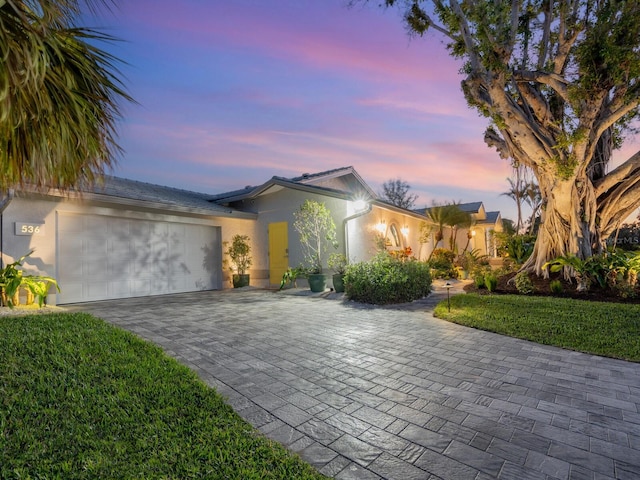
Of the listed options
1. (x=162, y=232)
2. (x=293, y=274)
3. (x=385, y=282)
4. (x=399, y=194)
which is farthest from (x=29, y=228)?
(x=399, y=194)

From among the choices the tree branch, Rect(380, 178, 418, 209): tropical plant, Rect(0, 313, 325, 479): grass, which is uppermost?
Rect(380, 178, 418, 209): tropical plant

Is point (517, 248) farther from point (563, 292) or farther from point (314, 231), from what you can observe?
point (314, 231)

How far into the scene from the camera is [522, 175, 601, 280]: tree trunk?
24.9 feet

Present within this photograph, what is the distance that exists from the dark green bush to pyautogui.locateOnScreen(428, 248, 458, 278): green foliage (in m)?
5.09

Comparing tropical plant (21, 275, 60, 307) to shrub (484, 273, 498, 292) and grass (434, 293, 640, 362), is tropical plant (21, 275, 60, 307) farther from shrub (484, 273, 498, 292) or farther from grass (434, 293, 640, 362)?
shrub (484, 273, 498, 292)

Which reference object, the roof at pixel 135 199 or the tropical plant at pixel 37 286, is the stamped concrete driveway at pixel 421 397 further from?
the roof at pixel 135 199

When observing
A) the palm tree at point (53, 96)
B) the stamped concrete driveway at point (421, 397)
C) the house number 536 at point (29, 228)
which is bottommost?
the stamped concrete driveway at point (421, 397)

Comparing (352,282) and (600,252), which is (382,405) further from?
(600,252)

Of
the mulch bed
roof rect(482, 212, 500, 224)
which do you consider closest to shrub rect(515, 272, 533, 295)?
the mulch bed

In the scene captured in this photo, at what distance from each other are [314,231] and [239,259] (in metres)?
3.35

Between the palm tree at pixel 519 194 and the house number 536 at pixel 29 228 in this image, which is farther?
the palm tree at pixel 519 194

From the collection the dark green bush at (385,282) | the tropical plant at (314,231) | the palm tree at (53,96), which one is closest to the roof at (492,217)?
the tropical plant at (314,231)

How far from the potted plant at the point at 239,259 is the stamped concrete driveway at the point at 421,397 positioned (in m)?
6.04

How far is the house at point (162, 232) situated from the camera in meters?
7.68
